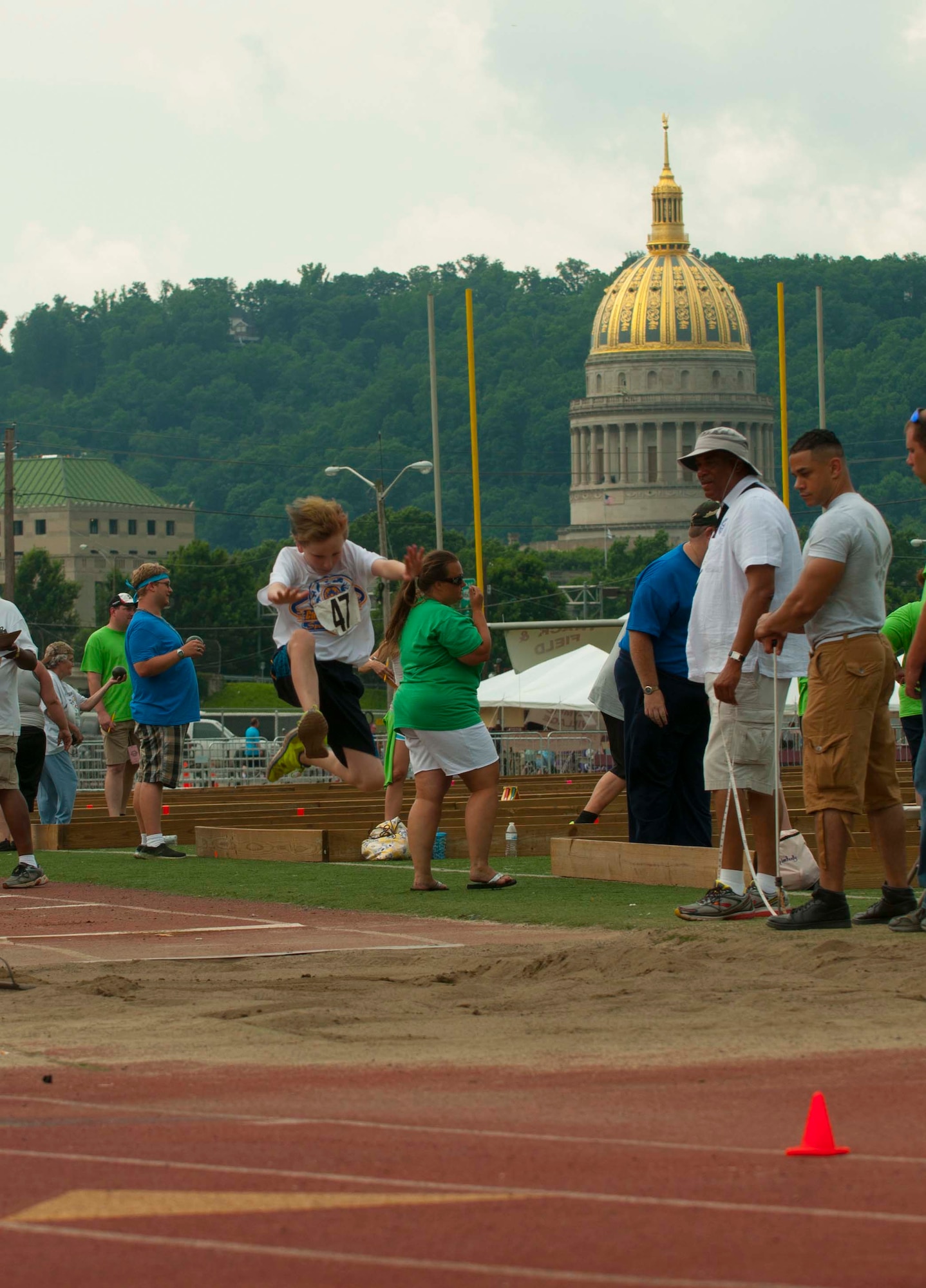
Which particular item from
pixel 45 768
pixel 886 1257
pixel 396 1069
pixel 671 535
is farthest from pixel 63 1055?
pixel 671 535

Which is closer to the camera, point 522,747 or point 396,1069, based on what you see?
point 396,1069

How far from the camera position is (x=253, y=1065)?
517 centimetres

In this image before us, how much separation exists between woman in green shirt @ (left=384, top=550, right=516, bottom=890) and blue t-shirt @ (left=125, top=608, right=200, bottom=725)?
287 centimetres

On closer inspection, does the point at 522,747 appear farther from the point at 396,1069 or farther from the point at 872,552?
the point at 396,1069

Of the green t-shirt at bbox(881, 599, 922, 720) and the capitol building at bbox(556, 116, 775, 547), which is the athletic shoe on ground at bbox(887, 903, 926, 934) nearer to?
the green t-shirt at bbox(881, 599, 922, 720)

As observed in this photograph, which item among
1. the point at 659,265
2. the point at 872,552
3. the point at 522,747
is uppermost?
the point at 659,265

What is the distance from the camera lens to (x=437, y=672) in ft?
33.7

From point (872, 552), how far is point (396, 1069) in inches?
129

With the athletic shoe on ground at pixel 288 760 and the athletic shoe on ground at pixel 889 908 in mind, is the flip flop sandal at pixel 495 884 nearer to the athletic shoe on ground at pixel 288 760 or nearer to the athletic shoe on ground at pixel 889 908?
the athletic shoe on ground at pixel 288 760

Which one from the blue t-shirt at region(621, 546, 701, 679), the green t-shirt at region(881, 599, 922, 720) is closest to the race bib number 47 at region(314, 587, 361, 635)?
the blue t-shirt at region(621, 546, 701, 679)

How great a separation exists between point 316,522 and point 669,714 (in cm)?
221

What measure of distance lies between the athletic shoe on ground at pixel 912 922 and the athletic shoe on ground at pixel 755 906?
741 millimetres

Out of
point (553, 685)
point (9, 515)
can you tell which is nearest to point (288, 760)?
point (553, 685)

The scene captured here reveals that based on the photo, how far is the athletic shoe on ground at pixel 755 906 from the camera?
7930mm
